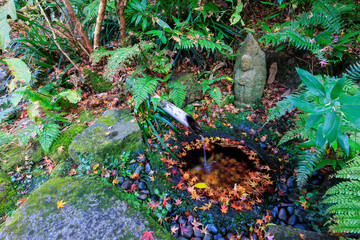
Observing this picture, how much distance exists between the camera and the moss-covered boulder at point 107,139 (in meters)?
2.39

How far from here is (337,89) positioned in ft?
3.17

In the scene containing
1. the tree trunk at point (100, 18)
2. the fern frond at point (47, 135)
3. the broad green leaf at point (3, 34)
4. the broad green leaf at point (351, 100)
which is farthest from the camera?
the tree trunk at point (100, 18)

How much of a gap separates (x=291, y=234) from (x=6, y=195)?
3.28 m

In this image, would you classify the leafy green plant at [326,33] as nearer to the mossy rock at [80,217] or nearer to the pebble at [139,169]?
the pebble at [139,169]

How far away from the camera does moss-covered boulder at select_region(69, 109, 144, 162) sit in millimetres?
2393

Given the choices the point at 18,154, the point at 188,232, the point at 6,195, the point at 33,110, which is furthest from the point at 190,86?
the point at 6,195

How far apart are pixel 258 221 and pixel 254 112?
186cm

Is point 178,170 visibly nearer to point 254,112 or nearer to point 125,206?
point 125,206

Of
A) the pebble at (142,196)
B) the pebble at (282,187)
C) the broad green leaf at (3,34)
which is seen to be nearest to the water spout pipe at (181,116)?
the pebble at (142,196)

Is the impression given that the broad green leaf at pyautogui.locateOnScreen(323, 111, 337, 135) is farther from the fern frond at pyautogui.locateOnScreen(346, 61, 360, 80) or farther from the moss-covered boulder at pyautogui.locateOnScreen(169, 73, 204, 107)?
the moss-covered boulder at pyautogui.locateOnScreen(169, 73, 204, 107)

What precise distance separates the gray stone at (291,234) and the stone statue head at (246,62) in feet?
7.88

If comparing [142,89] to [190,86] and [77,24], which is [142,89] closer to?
[190,86]

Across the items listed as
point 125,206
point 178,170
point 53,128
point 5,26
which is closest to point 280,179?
point 178,170

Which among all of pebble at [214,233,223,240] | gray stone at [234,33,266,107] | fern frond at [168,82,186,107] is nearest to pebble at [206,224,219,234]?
pebble at [214,233,223,240]
